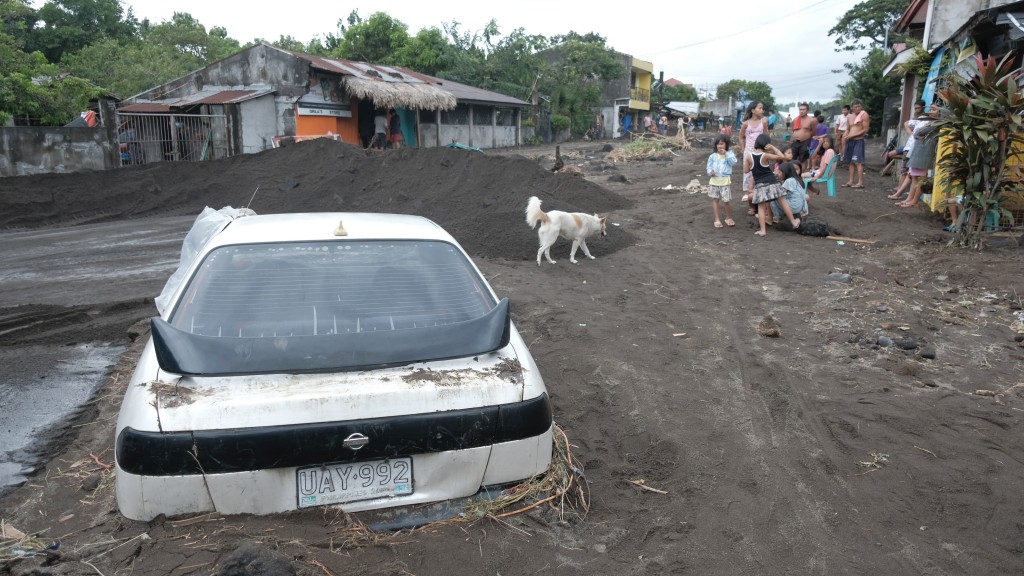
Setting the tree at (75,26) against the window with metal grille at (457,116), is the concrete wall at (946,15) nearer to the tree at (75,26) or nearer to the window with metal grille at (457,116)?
the window with metal grille at (457,116)

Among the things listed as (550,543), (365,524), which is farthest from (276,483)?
(550,543)

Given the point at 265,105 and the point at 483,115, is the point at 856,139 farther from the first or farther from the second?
the point at 483,115

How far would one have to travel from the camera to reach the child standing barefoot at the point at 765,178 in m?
9.42

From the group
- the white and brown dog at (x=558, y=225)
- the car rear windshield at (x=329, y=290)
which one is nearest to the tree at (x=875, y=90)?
the white and brown dog at (x=558, y=225)

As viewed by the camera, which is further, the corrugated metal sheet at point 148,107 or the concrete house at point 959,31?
the corrugated metal sheet at point 148,107

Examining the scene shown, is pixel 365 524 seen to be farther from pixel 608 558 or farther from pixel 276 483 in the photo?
pixel 608 558

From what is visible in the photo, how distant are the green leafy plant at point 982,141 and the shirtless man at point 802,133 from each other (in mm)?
3317

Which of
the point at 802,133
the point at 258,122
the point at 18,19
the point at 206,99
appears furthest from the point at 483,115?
the point at 802,133

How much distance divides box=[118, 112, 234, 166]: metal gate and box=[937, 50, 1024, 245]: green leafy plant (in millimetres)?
17316

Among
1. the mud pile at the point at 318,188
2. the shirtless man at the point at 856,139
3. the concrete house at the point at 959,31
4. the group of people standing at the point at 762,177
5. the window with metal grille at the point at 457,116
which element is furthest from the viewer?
the window with metal grille at the point at 457,116

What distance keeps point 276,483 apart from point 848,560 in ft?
7.81

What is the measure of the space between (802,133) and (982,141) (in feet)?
13.6

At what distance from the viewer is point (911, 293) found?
6.79m

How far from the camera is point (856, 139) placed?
46.1 feet
